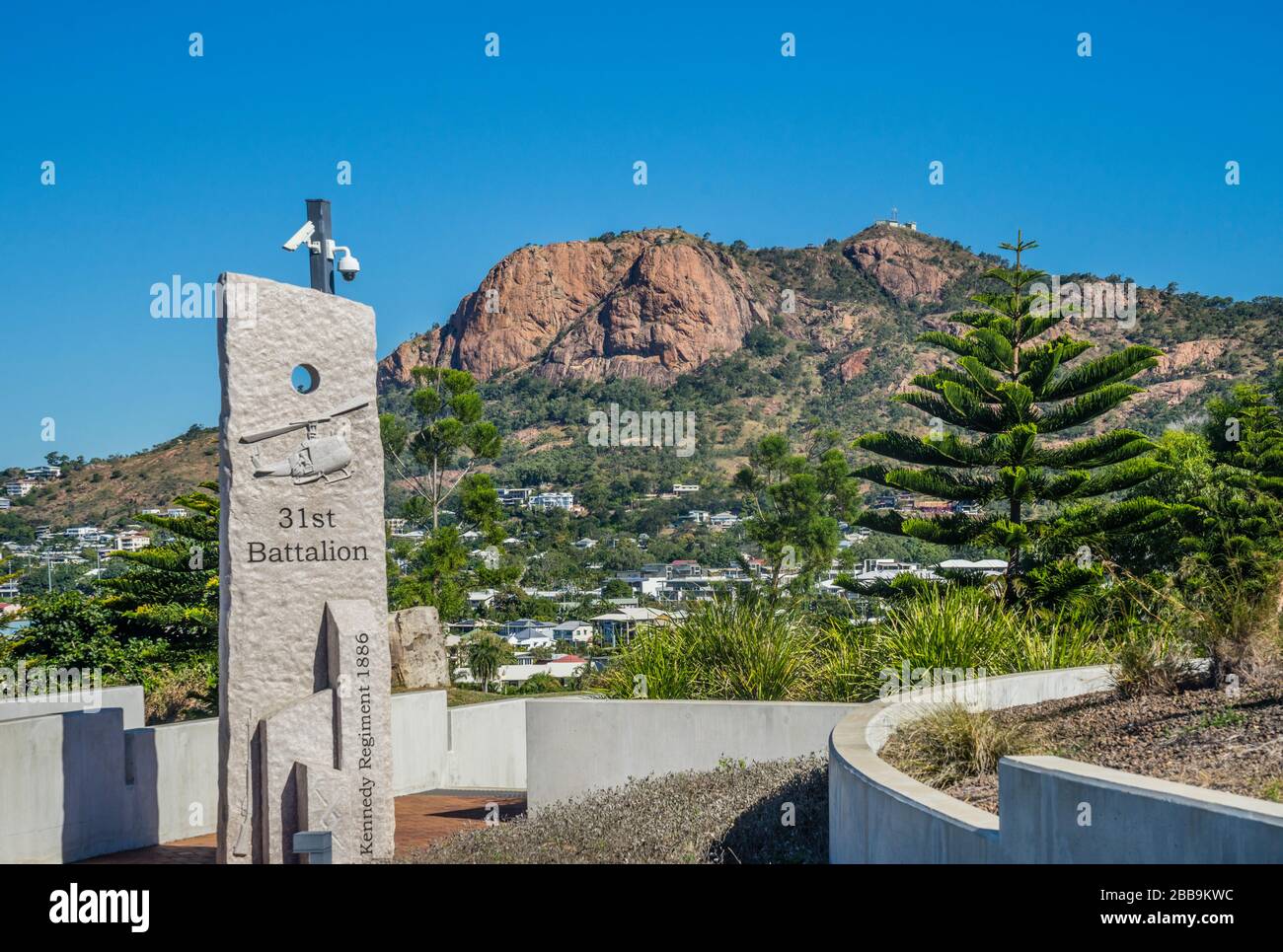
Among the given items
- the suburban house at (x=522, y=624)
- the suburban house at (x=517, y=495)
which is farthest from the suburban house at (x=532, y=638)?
the suburban house at (x=517, y=495)

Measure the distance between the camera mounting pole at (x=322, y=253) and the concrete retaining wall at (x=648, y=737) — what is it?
3.50 meters

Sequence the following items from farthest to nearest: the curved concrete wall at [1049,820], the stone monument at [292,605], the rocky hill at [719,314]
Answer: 1. the rocky hill at [719,314]
2. the stone monument at [292,605]
3. the curved concrete wall at [1049,820]

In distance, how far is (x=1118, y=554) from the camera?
67.5 ft

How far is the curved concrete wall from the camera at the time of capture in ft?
11.9

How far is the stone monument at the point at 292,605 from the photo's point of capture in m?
7.50

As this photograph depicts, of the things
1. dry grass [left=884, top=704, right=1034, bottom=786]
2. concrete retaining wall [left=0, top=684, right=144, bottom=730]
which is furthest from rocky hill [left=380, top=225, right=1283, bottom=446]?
dry grass [left=884, top=704, right=1034, bottom=786]

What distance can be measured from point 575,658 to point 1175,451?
1677 cm

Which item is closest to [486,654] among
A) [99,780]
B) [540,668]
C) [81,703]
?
[540,668]

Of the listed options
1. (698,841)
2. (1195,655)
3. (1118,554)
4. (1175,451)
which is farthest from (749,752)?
(1175,451)

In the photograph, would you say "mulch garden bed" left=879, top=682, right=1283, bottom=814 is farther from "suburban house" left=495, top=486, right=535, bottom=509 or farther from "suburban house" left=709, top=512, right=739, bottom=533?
"suburban house" left=495, top=486, right=535, bottom=509

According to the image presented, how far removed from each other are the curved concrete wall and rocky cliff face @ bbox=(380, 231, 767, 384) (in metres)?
96.4

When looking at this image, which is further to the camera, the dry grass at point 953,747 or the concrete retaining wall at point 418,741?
the concrete retaining wall at point 418,741

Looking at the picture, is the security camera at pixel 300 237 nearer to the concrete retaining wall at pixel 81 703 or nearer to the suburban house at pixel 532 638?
the concrete retaining wall at pixel 81 703
